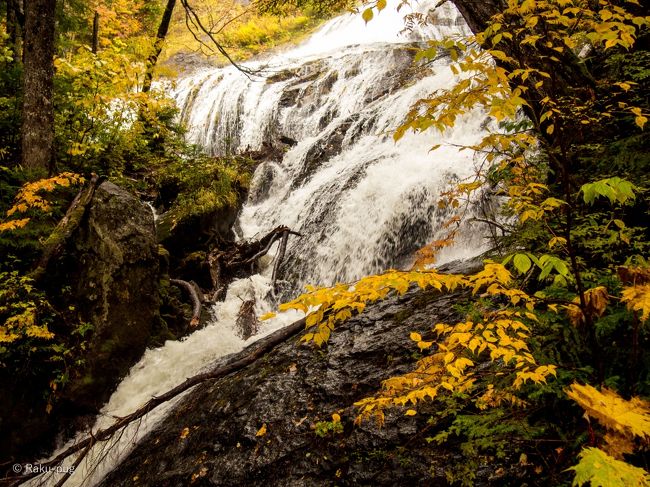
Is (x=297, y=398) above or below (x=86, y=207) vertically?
below

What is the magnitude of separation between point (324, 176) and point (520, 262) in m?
8.32

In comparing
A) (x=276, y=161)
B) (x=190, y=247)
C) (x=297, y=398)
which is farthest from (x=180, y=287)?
(x=276, y=161)

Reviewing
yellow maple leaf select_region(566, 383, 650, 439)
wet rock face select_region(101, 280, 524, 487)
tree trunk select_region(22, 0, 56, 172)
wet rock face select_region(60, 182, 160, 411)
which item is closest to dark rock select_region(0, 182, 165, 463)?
wet rock face select_region(60, 182, 160, 411)

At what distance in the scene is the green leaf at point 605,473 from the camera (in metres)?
Result: 0.92

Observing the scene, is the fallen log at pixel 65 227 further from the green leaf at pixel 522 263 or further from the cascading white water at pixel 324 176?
the green leaf at pixel 522 263

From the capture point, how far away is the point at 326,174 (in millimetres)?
9484

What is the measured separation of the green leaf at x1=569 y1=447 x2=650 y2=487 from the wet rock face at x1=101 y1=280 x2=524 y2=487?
1.18 meters

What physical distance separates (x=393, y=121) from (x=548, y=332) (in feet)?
28.0

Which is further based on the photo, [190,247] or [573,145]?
[190,247]

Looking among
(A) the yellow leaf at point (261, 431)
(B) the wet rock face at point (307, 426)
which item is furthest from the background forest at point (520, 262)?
(A) the yellow leaf at point (261, 431)

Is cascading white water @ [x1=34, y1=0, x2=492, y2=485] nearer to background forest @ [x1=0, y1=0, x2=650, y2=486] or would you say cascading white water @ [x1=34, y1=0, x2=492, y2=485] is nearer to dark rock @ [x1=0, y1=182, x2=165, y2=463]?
dark rock @ [x1=0, y1=182, x2=165, y2=463]

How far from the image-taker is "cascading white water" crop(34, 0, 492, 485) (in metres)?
5.29

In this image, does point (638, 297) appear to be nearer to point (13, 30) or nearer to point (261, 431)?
point (261, 431)

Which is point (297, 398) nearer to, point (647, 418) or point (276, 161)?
point (647, 418)
